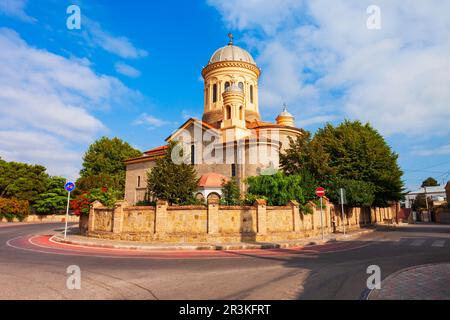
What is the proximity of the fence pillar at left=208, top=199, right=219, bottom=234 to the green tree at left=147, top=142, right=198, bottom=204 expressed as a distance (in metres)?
4.18

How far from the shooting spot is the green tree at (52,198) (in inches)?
1720

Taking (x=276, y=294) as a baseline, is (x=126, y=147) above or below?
above

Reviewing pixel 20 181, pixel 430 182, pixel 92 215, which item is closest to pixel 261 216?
pixel 92 215

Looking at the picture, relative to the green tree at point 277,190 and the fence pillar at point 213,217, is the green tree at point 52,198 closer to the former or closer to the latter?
the green tree at point 277,190

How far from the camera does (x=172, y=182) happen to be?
764 inches

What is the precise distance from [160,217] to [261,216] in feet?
18.6

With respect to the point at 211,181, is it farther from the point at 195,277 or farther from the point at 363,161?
the point at 195,277

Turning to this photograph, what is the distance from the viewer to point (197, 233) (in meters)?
15.8

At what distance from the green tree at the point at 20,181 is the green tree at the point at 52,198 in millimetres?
785
